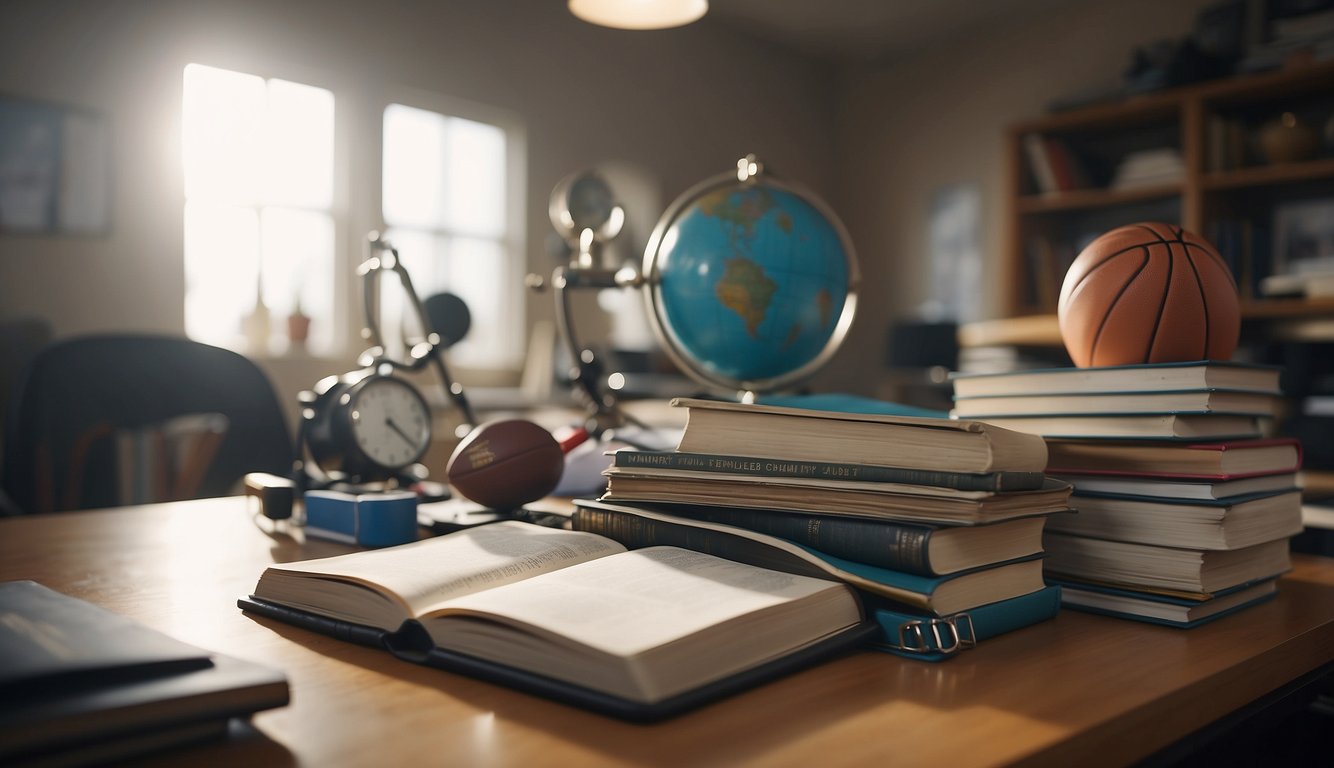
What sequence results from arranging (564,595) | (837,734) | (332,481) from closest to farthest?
1. (837,734)
2. (564,595)
3. (332,481)

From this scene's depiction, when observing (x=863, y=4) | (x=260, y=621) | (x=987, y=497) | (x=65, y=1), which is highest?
(x=863, y=4)

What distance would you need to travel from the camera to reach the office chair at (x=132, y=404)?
1695 millimetres

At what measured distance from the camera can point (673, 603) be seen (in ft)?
1.81

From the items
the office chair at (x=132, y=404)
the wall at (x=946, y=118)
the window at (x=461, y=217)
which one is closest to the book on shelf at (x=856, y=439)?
the office chair at (x=132, y=404)

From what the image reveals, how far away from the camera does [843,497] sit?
64cm

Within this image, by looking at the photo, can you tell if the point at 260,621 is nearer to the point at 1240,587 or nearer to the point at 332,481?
the point at 332,481

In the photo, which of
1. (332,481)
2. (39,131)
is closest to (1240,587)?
(332,481)

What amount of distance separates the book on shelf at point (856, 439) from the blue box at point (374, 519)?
1.06 ft

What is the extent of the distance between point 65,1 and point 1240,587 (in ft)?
14.4

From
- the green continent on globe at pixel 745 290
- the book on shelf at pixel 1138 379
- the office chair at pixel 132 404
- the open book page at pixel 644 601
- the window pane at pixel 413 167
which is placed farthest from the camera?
the window pane at pixel 413 167

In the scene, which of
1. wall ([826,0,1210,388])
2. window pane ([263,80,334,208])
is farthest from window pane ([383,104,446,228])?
wall ([826,0,1210,388])

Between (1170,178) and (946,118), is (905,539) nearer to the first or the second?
(1170,178)

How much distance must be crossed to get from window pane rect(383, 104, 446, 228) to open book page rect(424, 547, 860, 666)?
4.51 metres

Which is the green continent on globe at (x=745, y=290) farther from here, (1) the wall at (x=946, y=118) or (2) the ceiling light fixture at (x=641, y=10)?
(1) the wall at (x=946, y=118)
